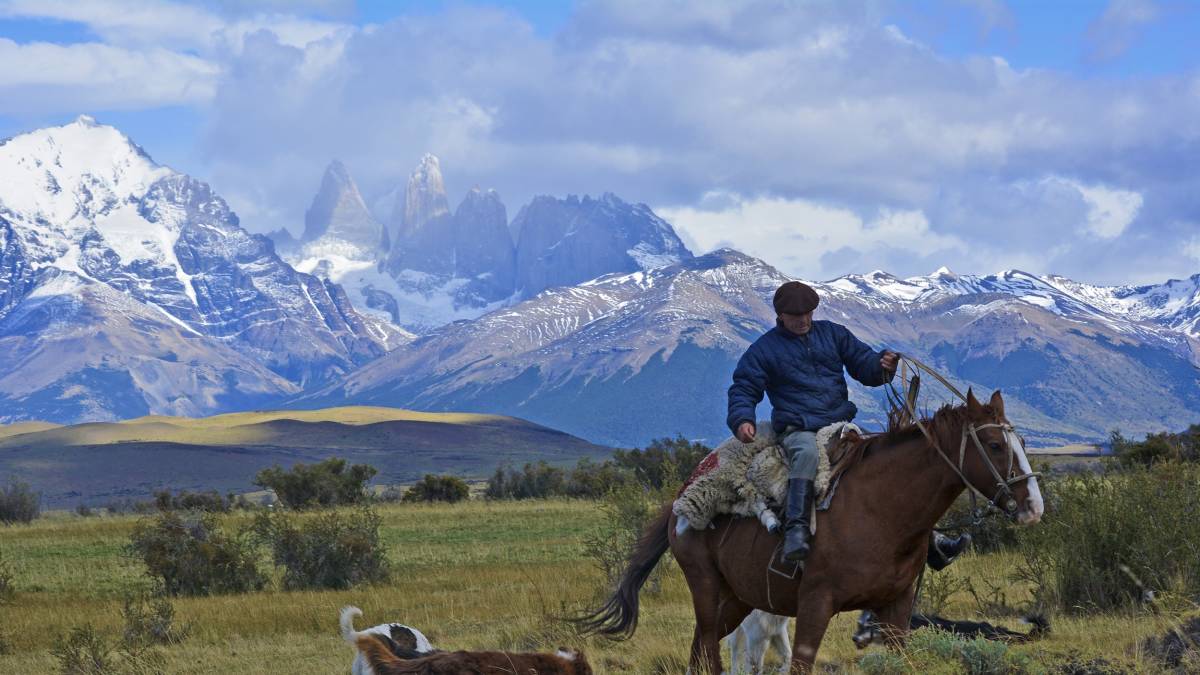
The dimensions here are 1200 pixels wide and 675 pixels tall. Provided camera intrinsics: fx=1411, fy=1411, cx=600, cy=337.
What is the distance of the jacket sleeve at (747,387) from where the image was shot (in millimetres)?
9781

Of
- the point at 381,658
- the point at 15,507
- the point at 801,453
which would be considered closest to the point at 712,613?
the point at 801,453

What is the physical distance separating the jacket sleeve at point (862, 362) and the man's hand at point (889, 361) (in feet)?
0.07

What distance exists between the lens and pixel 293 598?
20.0 m

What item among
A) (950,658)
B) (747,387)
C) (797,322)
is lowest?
(950,658)

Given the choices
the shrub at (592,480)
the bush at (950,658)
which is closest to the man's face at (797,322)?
the bush at (950,658)

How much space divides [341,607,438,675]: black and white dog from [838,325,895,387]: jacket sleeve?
138 inches

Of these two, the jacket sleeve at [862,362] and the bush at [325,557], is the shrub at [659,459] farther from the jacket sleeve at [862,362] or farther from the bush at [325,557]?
Result: the jacket sleeve at [862,362]

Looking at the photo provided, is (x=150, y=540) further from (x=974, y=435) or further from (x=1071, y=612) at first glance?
(x=974, y=435)

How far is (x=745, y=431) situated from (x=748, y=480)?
0.38 m

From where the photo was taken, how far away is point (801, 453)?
30.9ft

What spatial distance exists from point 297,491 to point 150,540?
2670cm

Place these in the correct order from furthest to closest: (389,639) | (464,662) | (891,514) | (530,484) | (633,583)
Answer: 1. (530,484)
2. (633,583)
3. (389,639)
4. (891,514)
5. (464,662)

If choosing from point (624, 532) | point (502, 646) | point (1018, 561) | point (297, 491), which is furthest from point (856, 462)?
point (297, 491)

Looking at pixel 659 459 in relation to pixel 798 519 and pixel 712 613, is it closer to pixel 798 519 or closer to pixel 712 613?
pixel 712 613
